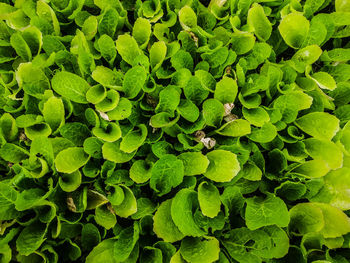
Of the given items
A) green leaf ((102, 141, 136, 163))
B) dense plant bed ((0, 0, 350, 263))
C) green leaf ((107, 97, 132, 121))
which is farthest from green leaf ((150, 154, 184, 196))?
green leaf ((107, 97, 132, 121))

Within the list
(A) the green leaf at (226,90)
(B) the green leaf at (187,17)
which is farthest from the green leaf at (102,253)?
(B) the green leaf at (187,17)

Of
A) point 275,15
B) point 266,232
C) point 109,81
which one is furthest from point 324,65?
point 109,81

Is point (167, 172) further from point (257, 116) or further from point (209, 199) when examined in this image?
point (257, 116)

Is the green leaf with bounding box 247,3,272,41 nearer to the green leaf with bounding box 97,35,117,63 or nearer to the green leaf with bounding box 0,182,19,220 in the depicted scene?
the green leaf with bounding box 97,35,117,63

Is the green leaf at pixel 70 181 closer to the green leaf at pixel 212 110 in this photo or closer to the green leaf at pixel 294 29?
the green leaf at pixel 212 110

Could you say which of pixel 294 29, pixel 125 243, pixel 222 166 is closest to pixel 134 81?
pixel 222 166

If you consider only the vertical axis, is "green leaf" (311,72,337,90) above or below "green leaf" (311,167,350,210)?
→ above
